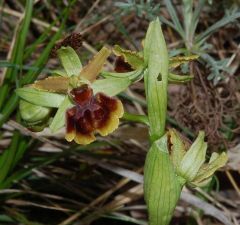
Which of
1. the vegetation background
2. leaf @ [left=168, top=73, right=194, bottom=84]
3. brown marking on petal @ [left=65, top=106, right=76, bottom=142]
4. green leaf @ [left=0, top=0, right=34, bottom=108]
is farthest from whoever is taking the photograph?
the vegetation background

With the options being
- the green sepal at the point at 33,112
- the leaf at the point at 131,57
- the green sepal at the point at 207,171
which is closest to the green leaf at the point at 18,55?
the green sepal at the point at 33,112

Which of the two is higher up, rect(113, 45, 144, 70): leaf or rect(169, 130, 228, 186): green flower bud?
rect(113, 45, 144, 70): leaf

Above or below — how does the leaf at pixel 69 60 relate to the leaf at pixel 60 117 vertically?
above

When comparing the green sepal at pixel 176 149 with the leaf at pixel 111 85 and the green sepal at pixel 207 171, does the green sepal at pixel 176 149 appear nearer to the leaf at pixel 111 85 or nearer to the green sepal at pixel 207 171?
the green sepal at pixel 207 171

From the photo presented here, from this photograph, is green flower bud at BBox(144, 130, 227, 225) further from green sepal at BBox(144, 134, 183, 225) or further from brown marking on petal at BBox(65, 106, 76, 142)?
brown marking on petal at BBox(65, 106, 76, 142)

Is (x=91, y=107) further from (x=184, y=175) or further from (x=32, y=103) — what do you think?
(x=184, y=175)

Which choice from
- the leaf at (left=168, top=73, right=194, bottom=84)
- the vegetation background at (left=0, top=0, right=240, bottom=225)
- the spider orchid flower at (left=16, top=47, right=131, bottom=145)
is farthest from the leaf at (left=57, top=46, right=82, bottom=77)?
the vegetation background at (left=0, top=0, right=240, bottom=225)

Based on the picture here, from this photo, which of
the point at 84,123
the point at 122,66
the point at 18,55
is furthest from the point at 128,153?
the point at 84,123
